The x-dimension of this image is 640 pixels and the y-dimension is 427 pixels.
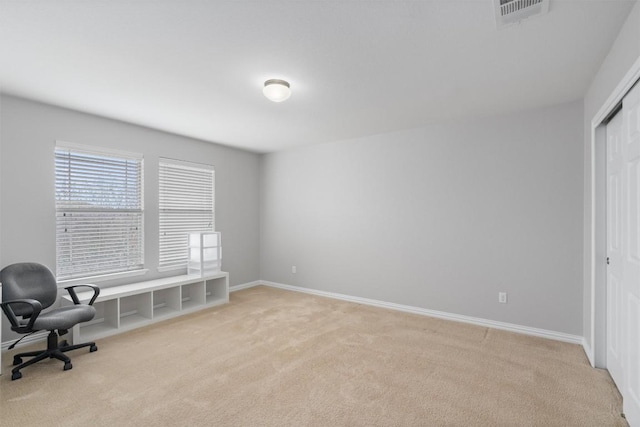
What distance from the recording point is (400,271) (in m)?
4.55

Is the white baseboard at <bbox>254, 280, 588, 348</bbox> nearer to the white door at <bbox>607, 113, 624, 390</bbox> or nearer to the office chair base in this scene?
the white door at <bbox>607, 113, 624, 390</bbox>

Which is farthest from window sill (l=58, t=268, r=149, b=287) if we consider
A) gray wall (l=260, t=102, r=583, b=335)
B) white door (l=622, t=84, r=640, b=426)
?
white door (l=622, t=84, r=640, b=426)

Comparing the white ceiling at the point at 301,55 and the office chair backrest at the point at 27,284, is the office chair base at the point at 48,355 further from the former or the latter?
the white ceiling at the point at 301,55

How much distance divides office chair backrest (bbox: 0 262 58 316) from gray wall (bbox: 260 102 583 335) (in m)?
3.38

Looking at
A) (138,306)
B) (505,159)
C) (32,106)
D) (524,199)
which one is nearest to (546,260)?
(524,199)

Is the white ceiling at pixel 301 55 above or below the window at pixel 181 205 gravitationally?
above

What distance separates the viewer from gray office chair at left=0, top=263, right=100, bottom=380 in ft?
8.79

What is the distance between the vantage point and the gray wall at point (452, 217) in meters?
3.46

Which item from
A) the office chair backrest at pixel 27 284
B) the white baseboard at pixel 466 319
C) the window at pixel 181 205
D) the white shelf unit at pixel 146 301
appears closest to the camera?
the office chair backrest at pixel 27 284

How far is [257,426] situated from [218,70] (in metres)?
2.68

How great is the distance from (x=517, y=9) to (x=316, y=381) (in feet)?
9.54

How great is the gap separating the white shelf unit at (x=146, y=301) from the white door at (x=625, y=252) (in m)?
4.46

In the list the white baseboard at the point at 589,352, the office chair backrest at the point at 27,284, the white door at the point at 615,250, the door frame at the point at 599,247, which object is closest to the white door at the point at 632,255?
the white door at the point at 615,250

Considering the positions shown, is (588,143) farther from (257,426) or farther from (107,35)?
(107,35)
